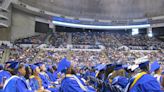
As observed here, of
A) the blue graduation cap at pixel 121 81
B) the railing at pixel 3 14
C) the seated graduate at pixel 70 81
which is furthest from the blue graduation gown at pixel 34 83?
the railing at pixel 3 14

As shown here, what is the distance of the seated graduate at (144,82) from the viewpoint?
11.8ft

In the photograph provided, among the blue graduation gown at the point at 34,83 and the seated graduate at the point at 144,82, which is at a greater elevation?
the seated graduate at the point at 144,82

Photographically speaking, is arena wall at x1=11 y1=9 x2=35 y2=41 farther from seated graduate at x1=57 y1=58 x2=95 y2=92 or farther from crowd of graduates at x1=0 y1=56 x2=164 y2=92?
seated graduate at x1=57 y1=58 x2=95 y2=92

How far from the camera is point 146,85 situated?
141 inches

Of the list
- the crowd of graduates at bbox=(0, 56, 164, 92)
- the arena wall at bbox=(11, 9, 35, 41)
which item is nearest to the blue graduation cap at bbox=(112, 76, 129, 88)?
the crowd of graduates at bbox=(0, 56, 164, 92)

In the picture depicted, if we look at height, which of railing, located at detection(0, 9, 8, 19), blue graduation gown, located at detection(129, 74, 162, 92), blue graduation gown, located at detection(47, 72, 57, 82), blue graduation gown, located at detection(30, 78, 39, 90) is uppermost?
railing, located at detection(0, 9, 8, 19)

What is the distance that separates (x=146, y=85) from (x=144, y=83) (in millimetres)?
38

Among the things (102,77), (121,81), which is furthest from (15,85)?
(102,77)

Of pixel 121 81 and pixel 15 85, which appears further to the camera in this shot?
pixel 121 81

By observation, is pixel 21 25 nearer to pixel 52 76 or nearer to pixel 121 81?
pixel 52 76

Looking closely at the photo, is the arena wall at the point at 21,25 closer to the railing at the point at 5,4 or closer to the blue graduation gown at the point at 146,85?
the railing at the point at 5,4

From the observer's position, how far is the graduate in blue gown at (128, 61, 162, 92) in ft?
11.7

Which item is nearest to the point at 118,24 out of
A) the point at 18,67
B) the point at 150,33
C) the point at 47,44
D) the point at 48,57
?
the point at 150,33

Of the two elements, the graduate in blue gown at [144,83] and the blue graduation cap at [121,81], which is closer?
the graduate in blue gown at [144,83]
